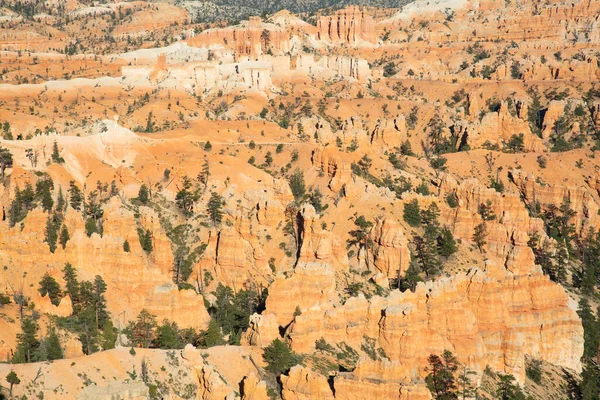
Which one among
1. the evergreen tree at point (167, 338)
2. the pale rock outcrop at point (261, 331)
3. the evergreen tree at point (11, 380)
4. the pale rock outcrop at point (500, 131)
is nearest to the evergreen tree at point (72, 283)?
the evergreen tree at point (167, 338)

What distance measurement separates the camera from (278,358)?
7981cm

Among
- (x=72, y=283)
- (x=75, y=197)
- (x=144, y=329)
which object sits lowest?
(x=144, y=329)

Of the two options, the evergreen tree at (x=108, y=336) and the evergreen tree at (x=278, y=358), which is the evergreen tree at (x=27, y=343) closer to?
the evergreen tree at (x=108, y=336)

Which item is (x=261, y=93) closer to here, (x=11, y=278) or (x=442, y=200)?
(x=442, y=200)

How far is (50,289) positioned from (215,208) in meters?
25.9

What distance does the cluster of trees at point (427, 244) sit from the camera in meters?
106

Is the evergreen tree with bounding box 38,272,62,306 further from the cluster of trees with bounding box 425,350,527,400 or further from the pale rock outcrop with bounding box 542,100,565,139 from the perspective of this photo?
the pale rock outcrop with bounding box 542,100,565,139

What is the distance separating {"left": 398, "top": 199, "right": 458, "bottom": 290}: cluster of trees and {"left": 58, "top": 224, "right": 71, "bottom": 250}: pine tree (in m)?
32.4

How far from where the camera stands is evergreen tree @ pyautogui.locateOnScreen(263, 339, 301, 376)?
261 feet

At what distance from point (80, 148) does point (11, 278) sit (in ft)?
108

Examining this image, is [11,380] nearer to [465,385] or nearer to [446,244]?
[465,385]

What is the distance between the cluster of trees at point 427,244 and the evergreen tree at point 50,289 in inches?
1339

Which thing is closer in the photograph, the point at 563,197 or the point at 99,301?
the point at 99,301

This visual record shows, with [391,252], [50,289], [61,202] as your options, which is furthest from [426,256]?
[50,289]
